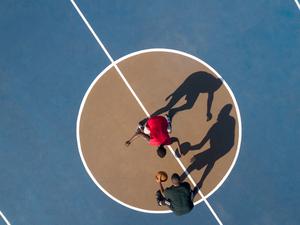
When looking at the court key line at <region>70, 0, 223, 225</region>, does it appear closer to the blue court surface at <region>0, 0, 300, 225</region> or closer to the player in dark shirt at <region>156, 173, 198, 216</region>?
the blue court surface at <region>0, 0, 300, 225</region>

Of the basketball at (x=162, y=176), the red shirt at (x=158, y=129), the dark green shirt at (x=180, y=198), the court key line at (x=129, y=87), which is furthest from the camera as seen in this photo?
the court key line at (x=129, y=87)

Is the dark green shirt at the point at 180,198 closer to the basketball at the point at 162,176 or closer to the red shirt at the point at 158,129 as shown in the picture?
the basketball at the point at 162,176

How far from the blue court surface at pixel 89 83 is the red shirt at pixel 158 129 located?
2.46 m

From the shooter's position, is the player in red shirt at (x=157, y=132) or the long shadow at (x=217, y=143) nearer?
the player in red shirt at (x=157, y=132)

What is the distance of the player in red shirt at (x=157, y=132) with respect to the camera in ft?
32.0

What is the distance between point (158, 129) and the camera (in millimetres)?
9727

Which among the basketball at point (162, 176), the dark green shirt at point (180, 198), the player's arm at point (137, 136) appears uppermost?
the player's arm at point (137, 136)

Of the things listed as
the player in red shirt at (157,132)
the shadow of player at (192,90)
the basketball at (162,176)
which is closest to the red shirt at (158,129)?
the player in red shirt at (157,132)

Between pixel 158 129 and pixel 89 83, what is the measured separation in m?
2.72

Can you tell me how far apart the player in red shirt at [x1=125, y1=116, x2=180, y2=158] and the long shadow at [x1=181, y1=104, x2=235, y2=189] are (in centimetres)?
108

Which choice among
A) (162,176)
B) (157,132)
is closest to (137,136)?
(157,132)

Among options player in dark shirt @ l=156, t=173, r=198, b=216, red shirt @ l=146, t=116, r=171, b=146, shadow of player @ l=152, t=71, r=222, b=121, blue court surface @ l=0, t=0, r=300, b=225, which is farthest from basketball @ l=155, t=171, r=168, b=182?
shadow of player @ l=152, t=71, r=222, b=121

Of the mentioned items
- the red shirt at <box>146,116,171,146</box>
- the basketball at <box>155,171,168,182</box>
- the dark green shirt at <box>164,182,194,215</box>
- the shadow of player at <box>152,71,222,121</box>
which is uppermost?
the shadow of player at <box>152,71,222,121</box>

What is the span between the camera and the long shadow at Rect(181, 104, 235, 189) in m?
10.9
